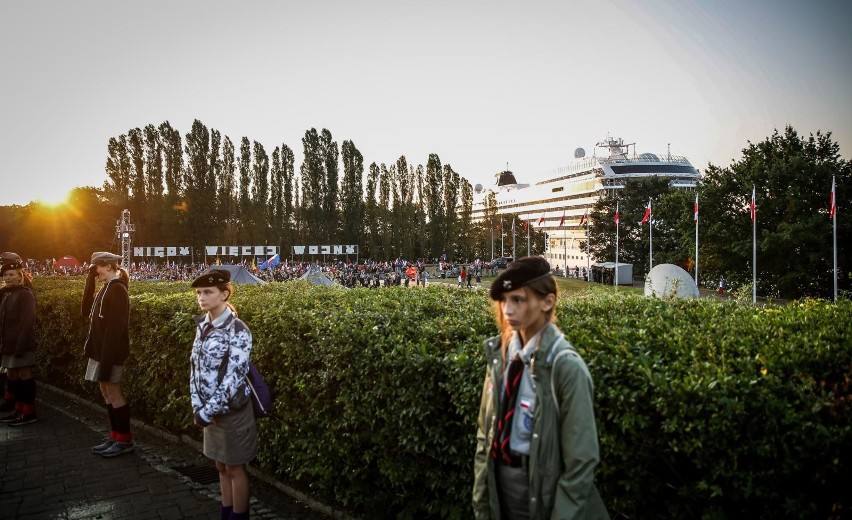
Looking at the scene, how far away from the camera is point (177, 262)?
69.4m

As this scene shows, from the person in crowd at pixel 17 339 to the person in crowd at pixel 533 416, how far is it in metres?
7.79

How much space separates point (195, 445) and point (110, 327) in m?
1.76

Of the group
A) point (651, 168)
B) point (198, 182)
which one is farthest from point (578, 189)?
point (198, 182)

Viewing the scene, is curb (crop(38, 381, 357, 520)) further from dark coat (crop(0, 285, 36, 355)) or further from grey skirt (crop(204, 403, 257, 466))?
dark coat (crop(0, 285, 36, 355))

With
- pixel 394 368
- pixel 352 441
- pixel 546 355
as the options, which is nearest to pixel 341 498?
pixel 352 441

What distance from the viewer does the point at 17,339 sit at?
763 centimetres

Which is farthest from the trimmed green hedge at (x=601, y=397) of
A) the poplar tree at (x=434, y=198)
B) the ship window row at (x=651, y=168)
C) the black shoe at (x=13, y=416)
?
the ship window row at (x=651, y=168)

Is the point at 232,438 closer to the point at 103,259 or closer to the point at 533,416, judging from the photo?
the point at 533,416

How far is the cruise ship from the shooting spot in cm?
8675

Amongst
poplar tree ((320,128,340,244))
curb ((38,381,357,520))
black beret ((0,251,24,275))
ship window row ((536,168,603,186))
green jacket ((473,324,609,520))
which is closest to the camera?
green jacket ((473,324,609,520))

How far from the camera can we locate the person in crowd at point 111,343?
6.09 meters

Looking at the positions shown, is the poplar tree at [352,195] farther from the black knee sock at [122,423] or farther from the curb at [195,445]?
the black knee sock at [122,423]

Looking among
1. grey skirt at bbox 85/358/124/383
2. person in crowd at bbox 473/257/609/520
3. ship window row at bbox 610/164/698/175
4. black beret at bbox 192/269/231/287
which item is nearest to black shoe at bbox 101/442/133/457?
grey skirt at bbox 85/358/124/383

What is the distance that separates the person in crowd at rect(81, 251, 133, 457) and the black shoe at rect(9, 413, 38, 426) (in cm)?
208
